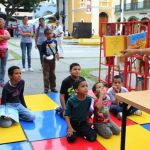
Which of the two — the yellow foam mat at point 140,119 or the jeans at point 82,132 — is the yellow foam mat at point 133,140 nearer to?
the jeans at point 82,132

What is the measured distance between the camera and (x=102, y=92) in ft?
14.7

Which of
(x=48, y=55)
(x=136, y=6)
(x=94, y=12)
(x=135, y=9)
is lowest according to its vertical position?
(x=48, y=55)

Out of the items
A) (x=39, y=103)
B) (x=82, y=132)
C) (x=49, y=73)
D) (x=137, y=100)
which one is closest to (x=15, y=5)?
(x=49, y=73)

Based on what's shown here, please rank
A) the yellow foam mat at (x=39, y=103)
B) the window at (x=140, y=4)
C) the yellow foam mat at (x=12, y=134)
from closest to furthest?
the yellow foam mat at (x=12, y=134) → the yellow foam mat at (x=39, y=103) → the window at (x=140, y=4)

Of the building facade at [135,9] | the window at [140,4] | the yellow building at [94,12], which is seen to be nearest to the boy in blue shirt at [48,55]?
the building facade at [135,9]

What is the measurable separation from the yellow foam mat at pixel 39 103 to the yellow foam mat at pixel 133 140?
1756 millimetres

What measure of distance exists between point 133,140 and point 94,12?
126 feet

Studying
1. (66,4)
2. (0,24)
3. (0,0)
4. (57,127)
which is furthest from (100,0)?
(57,127)

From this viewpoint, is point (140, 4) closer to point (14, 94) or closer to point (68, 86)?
point (68, 86)

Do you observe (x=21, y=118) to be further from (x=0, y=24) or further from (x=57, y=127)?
(x=0, y=24)

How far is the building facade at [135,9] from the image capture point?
37.8 m

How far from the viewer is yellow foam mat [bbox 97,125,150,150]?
412 cm

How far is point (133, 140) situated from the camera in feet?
14.2

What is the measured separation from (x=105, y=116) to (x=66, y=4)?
44.6 m
